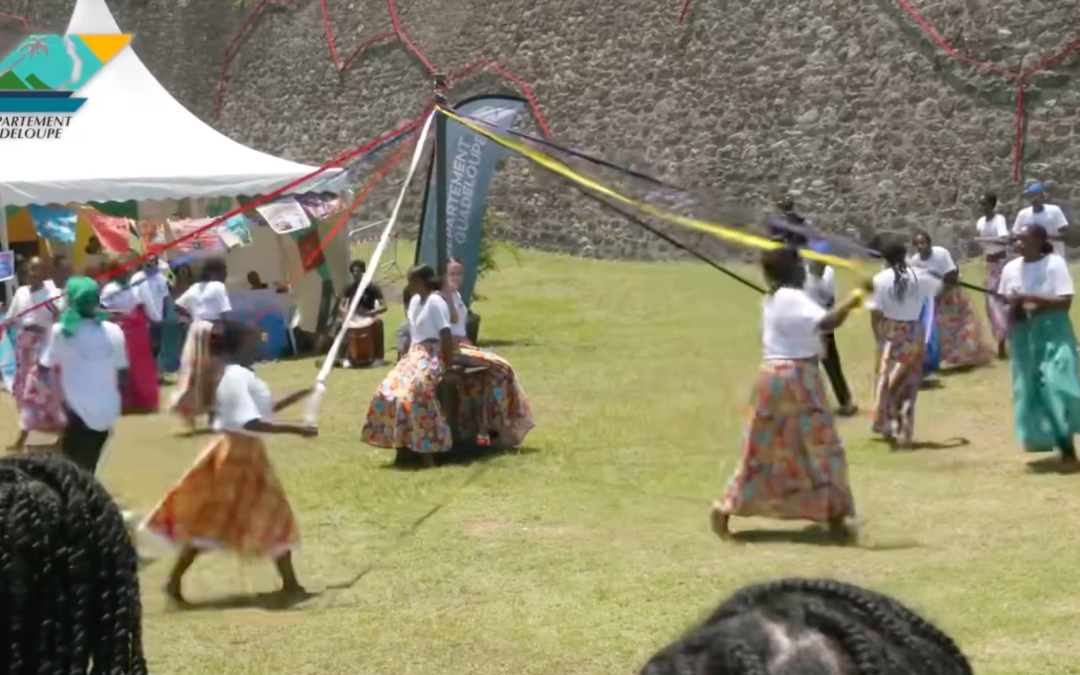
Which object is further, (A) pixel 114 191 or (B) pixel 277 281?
(B) pixel 277 281

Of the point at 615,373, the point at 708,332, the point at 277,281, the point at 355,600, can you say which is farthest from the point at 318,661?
the point at 277,281

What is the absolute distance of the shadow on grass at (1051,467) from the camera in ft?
28.8

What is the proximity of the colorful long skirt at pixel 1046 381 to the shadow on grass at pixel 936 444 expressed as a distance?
89 cm

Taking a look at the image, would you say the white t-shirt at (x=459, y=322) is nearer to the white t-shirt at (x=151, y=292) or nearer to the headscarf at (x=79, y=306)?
the headscarf at (x=79, y=306)

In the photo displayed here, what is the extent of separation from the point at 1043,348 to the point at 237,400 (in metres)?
4.78

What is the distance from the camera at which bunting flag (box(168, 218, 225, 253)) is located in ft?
50.1

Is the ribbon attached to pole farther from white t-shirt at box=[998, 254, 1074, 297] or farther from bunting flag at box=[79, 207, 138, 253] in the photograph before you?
bunting flag at box=[79, 207, 138, 253]

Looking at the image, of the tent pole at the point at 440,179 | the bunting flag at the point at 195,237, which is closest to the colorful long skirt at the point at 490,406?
the tent pole at the point at 440,179

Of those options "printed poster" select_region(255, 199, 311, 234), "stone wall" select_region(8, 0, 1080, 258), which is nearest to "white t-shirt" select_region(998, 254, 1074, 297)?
"stone wall" select_region(8, 0, 1080, 258)

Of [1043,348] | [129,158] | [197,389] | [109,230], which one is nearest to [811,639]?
[197,389]

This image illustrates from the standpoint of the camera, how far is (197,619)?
6562 millimetres

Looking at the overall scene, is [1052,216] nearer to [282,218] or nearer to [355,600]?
[282,218]

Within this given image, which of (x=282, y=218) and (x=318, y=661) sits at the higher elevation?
(x=282, y=218)

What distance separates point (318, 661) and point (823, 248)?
3.55m
